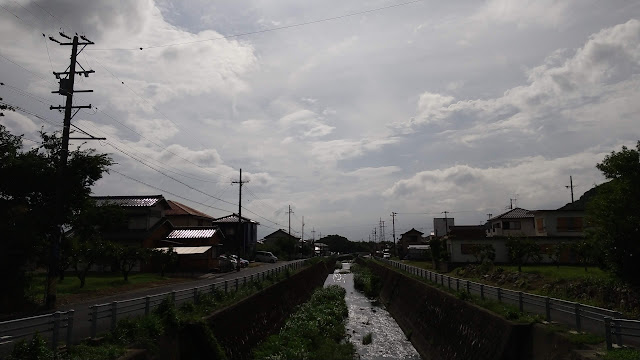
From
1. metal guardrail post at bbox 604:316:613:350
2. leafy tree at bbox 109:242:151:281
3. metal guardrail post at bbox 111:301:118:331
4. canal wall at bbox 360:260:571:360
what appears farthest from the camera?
leafy tree at bbox 109:242:151:281

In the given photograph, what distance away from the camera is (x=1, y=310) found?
68.6 feet

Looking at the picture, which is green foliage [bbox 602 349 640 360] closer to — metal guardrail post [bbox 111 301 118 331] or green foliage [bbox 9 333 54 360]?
green foliage [bbox 9 333 54 360]

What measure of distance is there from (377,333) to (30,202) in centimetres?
2068

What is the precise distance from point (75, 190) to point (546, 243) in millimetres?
46225

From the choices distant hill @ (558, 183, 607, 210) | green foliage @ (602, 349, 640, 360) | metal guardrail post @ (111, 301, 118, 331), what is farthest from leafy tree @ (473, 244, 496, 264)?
metal guardrail post @ (111, 301, 118, 331)

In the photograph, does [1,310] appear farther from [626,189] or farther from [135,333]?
[626,189]

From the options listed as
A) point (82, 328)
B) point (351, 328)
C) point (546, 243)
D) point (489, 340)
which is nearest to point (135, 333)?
point (82, 328)

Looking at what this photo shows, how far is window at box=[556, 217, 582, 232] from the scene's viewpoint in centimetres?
5409

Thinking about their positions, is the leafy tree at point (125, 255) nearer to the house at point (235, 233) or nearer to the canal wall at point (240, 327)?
the canal wall at point (240, 327)

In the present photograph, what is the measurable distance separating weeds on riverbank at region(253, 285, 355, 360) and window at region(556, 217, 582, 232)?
33.7 metres

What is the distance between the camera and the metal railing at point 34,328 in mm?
9484

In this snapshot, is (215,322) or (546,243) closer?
(215,322)

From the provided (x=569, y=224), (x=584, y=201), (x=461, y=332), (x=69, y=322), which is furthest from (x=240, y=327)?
(x=584, y=201)

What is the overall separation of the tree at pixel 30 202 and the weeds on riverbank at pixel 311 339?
39.3ft
